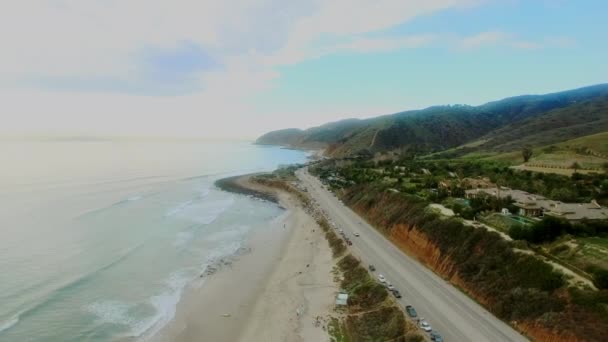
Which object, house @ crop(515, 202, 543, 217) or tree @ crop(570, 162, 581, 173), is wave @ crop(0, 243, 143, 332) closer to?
house @ crop(515, 202, 543, 217)

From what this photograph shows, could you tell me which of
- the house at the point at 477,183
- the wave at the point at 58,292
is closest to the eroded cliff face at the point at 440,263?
the house at the point at 477,183

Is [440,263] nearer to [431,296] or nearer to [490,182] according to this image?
[431,296]

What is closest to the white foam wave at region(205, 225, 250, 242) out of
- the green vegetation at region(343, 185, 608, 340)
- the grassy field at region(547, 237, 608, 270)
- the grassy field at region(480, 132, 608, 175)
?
the green vegetation at region(343, 185, 608, 340)

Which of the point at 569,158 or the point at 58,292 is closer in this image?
the point at 58,292

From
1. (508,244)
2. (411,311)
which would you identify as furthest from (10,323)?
(508,244)

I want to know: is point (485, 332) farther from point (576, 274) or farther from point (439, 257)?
point (439, 257)

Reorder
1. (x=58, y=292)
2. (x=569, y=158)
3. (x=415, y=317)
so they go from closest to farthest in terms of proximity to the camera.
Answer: (x=415, y=317) < (x=58, y=292) < (x=569, y=158)

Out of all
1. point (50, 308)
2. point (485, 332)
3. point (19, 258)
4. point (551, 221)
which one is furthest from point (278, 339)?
point (19, 258)
